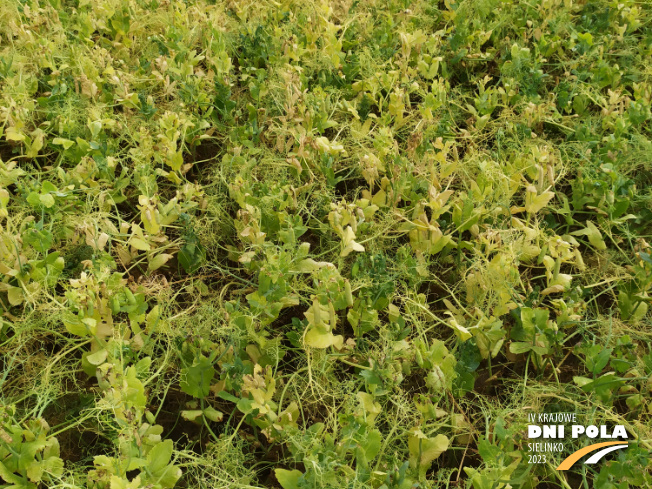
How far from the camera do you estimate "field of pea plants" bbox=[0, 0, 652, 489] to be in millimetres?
1479

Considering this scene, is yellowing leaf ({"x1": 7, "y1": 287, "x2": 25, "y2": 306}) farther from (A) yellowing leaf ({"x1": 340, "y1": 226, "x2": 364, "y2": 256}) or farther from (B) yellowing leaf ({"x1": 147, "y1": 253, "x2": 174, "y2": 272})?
(A) yellowing leaf ({"x1": 340, "y1": 226, "x2": 364, "y2": 256})

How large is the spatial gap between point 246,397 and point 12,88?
62.9 inches

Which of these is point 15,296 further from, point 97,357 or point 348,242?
point 348,242

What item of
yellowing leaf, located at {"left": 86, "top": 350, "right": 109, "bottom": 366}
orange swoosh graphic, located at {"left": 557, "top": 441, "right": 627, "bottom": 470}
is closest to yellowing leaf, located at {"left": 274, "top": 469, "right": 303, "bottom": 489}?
yellowing leaf, located at {"left": 86, "top": 350, "right": 109, "bottom": 366}

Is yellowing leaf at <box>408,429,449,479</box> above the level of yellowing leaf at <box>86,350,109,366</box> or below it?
below

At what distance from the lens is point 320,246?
1.96 meters

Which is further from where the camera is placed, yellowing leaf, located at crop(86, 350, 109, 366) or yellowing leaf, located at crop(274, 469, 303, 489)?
yellowing leaf, located at crop(86, 350, 109, 366)

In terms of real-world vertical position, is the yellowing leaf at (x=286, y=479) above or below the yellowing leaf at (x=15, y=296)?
below

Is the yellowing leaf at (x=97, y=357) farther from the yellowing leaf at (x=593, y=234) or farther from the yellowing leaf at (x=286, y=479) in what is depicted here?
the yellowing leaf at (x=593, y=234)

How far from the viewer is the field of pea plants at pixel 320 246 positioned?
4.85 feet

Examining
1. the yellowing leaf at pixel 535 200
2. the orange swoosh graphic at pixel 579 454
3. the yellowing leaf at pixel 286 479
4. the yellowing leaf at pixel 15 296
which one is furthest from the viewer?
the yellowing leaf at pixel 535 200

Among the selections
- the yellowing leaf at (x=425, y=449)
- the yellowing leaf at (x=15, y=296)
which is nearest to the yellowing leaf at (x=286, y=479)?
the yellowing leaf at (x=425, y=449)

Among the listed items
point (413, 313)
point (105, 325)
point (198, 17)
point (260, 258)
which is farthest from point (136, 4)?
point (413, 313)

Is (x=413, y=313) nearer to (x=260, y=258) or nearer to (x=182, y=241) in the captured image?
(x=260, y=258)
